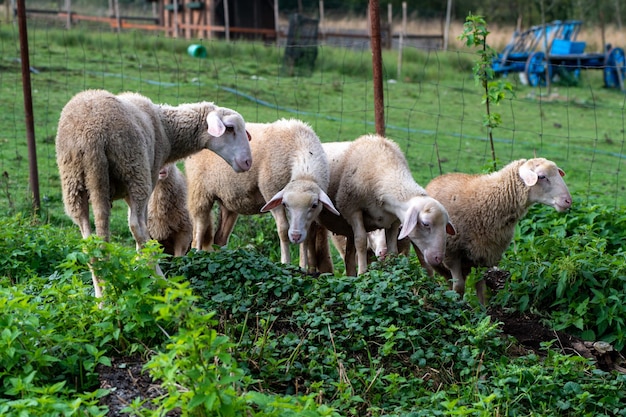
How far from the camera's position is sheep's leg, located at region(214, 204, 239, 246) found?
27.2 ft

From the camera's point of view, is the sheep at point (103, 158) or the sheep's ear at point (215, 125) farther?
the sheep's ear at point (215, 125)

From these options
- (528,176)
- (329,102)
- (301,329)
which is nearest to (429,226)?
(528,176)

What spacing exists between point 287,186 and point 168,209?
131cm

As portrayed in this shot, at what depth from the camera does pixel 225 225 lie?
8336mm

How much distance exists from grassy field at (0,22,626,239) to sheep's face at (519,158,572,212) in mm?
2214

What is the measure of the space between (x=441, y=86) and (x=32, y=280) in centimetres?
1586

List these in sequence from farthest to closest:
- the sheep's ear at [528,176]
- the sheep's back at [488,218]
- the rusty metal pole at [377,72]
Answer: the rusty metal pole at [377,72] < the sheep's back at [488,218] < the sheep's ear at [528,176]

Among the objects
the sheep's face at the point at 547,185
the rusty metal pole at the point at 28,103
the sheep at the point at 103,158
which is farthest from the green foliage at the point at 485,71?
the rusty metal pole at the point at 28,103

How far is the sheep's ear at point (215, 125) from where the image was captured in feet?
21.5

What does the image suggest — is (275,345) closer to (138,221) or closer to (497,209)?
(138,221)

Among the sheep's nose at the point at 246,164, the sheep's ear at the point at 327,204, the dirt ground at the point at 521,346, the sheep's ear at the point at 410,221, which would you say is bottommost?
the dirt ground at the point at 521,346

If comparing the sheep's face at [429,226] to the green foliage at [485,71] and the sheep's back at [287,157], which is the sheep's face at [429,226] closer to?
the sheep's back at [287,157]

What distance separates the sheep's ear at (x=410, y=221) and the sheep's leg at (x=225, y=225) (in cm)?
229

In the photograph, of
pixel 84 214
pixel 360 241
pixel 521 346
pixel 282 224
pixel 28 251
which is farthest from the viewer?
pixel 282 224
